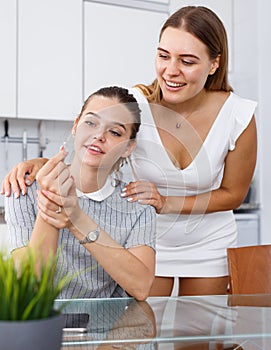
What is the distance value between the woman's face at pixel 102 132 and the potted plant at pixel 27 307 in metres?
0.73

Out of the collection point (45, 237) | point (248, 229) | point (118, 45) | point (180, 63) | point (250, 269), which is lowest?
point (248, 229)

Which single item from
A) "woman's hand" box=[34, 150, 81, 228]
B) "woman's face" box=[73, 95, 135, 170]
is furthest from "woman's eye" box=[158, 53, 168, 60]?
"woman's hand" box=[34, 150, 81, 228]

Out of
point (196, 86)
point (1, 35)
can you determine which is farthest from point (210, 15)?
point (1, 35)

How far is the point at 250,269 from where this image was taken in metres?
1.65

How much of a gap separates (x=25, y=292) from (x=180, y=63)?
1.04m

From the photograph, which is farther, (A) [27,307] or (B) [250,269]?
(B) [250,269]

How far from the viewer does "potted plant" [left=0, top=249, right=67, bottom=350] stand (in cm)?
55

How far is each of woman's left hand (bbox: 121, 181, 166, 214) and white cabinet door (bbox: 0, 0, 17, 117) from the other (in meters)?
1.48

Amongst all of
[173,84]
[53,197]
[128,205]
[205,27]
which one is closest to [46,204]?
[53,197]

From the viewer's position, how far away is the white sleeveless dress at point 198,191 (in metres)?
1.60

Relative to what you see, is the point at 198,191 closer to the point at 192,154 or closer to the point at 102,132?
the point at 192,154

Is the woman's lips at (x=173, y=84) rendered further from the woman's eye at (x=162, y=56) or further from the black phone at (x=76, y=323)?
the black phone at (x=76, y=323)

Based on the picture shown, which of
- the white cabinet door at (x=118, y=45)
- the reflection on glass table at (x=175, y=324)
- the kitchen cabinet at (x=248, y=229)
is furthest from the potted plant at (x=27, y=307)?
the kitchen cabinet at (x=248, y=229)

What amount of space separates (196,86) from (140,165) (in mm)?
270
